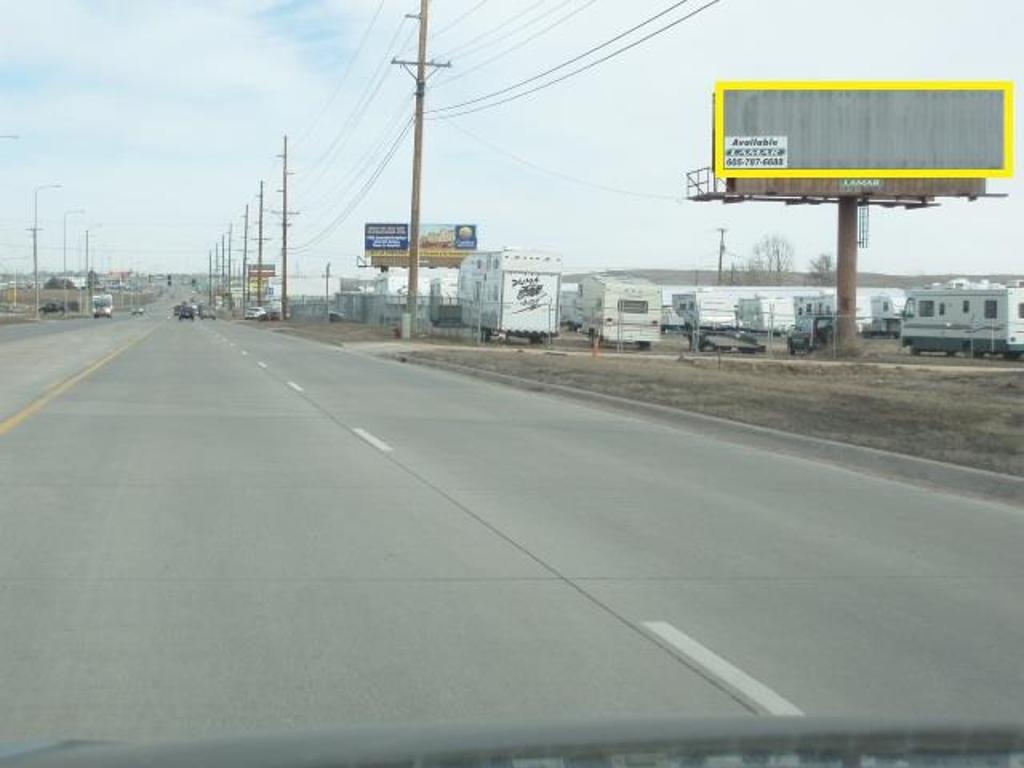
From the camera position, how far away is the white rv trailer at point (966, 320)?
45031mm

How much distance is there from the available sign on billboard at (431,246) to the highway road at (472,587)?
112894 mm

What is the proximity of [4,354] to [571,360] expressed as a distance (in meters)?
17.6

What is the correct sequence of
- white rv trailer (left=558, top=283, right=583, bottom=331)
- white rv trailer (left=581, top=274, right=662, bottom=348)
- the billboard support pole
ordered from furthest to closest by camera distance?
1. white rv trailer (left=558, top=283, right=583, bottom=331)
2. white rv trailer (left=581, top=274, right=662, bottom=348)
3. the billboard support pole

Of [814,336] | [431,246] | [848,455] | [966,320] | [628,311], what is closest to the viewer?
[848,455]

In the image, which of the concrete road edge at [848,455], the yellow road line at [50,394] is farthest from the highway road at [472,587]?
the yellow road line at [50,394]

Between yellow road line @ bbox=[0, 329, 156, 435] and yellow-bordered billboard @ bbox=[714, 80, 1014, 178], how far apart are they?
27360mm

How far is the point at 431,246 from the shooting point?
138 meters

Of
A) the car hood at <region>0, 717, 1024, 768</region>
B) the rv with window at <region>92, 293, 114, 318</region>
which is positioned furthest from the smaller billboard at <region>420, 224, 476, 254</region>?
the car hood at <region>0, 717, 1024, 768</region>

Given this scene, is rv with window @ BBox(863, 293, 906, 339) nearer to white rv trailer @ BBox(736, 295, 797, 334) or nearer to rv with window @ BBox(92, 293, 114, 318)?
white rv trailer @ BBox(736, 295, 797, 334)

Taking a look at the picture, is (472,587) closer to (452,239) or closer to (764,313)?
(764,313)

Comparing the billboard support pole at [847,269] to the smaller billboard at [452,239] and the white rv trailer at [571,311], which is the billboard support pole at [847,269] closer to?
the white rv trailer at [571,311]

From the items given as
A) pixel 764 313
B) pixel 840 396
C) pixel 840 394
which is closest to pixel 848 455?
pixel 840 396

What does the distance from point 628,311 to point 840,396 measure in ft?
96.0

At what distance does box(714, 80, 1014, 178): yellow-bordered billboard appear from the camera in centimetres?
4828
